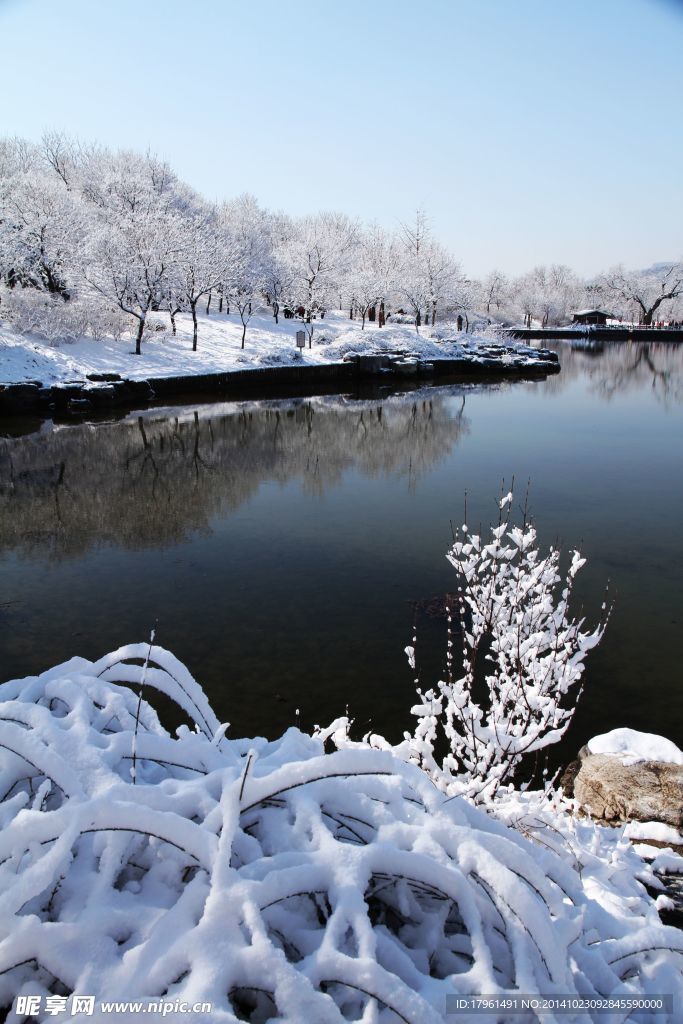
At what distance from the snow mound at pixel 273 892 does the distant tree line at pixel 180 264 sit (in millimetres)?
41046

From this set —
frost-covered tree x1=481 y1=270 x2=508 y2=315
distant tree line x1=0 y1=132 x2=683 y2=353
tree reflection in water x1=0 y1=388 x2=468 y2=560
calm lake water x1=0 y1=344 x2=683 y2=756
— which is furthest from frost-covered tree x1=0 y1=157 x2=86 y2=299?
frost-covered tree x1=481 y1=270 x2=508 y2=315

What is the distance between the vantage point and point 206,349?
45938 mm

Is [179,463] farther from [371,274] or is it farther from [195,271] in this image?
[371,274]

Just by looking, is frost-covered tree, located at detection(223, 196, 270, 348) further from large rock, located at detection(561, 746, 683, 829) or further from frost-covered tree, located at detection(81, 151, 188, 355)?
large rock, located at detection(561, 746, 683, 829)

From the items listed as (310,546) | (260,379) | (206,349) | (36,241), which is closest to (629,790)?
(310,546)

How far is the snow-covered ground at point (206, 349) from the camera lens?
34.6m

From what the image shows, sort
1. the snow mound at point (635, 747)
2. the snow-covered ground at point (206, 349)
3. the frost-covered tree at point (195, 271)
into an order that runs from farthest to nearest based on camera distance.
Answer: the frost-covered tree at point (195, 271) → the snow-covered ground at point (206, 349) → the snow mound at point (635, 747)

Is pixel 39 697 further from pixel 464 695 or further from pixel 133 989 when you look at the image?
pixel 464 695

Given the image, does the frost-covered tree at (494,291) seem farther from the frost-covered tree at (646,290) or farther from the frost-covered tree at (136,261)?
the frost-covered tree at (136,261)

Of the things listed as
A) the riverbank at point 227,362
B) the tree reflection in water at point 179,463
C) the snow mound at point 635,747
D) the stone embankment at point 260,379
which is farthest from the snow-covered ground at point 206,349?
the snow mound at point 635,747

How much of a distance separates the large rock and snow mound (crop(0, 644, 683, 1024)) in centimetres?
398

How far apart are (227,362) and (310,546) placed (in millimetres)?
32211

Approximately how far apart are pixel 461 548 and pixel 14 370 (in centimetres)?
3160

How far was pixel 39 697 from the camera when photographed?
3125 millimetres
